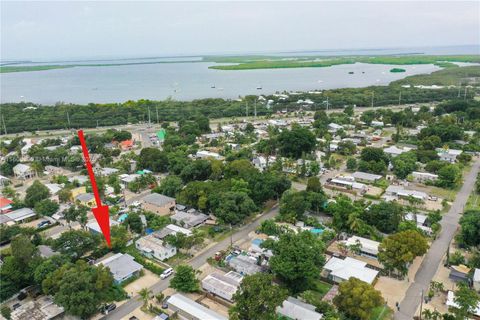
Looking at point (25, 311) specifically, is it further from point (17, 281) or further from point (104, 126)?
point (104, 126)

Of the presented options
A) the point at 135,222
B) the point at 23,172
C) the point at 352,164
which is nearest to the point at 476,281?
the point at 352,164

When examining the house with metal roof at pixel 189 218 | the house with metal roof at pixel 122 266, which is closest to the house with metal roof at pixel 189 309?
the house with metal roof at pixel 122 266

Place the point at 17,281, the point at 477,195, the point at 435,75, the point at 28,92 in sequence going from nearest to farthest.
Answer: the point at 17,281, the point at 477,195, the point at 435,75, the point at 28,92

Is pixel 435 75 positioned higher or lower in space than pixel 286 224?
higher

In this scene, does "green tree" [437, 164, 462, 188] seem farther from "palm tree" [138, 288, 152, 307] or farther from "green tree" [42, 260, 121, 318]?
"green tree" [42, 260, 121, 318]

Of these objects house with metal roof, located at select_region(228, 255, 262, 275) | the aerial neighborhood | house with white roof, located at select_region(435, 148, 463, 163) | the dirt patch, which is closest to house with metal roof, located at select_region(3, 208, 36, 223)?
the aerial neighborhood

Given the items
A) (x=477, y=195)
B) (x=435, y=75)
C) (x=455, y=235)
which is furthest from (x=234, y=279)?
(x=435, y=75)

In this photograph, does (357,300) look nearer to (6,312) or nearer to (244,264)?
(244,264)

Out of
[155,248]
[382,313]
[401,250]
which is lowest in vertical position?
[382,313]
